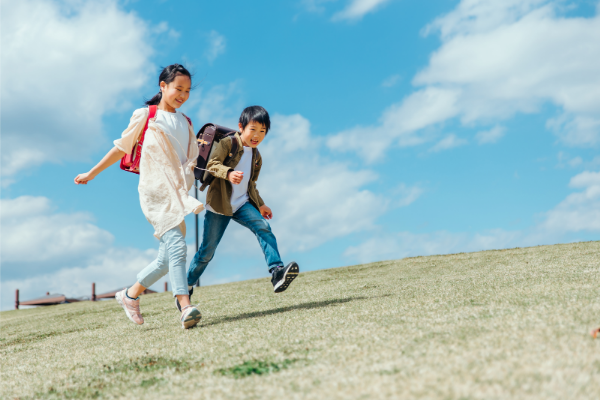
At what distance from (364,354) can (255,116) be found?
3206 mm

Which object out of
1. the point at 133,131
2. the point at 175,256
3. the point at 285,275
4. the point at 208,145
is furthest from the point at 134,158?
the point at 285,275

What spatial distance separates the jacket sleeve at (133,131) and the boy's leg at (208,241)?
106cm

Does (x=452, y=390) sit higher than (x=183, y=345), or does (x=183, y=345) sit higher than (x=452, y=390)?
(x=183, y=345)

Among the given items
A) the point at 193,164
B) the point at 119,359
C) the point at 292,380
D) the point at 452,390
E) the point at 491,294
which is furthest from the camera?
the point at 193,164

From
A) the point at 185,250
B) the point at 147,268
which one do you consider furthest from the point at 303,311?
the point at 147,268

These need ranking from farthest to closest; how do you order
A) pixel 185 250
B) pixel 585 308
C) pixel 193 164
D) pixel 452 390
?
pixel 193 164, pixel 185 250, pixel 585 308, pixel 452 390

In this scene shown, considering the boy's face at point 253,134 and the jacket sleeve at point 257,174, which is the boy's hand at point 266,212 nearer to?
the jacket sleeve at point 257,174

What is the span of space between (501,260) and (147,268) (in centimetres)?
722

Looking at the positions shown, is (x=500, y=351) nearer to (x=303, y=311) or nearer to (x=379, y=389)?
(x=379, y=389)

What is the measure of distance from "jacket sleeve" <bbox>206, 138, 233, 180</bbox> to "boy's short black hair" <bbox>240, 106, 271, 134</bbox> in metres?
0.29

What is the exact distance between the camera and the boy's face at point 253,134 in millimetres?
5055

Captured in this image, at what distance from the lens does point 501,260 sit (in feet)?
30.7

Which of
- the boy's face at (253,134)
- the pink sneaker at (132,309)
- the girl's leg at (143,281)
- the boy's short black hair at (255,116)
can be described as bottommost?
the pink sneaker at (132,309)

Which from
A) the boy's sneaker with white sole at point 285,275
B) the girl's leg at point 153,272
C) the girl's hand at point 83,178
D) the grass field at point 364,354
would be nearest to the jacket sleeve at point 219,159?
the girl's leg at point 153,272
